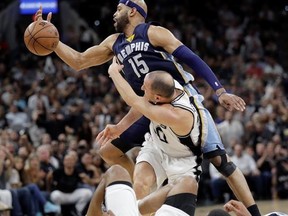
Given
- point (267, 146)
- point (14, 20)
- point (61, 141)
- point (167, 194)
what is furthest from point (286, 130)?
point (167, 194)

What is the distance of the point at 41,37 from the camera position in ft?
23.1

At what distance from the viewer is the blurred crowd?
1158 centimetres

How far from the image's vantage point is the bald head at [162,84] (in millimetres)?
5926

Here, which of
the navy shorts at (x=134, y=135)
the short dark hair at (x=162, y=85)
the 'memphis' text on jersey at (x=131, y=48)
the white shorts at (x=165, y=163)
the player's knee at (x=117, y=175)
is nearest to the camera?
the player's knee at (x=117, y=175)

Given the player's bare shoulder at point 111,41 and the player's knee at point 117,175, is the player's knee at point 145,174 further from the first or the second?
the player's knee at point 117,175

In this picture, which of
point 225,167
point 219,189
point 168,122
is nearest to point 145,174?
Answer: point 225,167

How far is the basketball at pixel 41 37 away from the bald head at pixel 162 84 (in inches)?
59.1

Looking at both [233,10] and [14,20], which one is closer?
[14,20]

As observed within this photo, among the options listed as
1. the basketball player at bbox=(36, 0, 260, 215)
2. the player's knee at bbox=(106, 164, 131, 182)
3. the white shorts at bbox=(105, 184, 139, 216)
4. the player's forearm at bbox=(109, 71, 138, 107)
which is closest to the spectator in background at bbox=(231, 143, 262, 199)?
the basketball player at bbox=(36, 0, 260, 215)

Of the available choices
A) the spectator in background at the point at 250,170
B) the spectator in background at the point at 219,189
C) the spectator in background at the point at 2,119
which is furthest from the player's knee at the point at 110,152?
the spectator in background at the point at 2,119

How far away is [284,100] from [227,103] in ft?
35.1

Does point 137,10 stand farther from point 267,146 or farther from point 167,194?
point 267,146

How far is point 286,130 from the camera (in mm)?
15164

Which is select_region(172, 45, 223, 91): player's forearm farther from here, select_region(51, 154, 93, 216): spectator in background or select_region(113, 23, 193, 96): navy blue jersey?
select_region(51, 154, 93, 216): spectator in background
